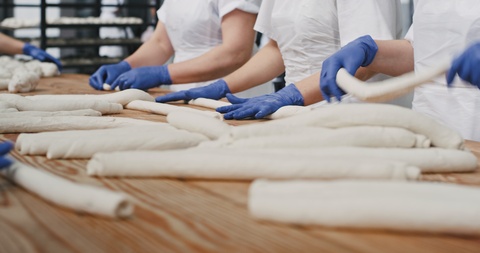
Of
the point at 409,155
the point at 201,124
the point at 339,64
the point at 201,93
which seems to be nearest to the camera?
the point at 409,155

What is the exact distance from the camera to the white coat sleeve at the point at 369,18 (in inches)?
87.0

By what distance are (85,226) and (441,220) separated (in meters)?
0.50

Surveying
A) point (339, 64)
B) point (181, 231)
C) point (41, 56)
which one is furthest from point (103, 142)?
point (41, 56)

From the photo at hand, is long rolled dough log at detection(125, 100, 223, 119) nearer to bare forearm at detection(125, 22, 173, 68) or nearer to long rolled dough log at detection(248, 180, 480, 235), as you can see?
long rolled dough log at detection(248, 180, 480, 235)

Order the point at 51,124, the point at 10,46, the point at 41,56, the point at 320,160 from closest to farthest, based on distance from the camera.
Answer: the point at 320,160 < the point at 51,124 < the point at 41,56 < the point at 10,46

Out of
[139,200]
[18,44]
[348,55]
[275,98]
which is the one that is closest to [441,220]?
[139,200]

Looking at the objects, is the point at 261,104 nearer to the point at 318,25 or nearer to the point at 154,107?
the point at 154,107

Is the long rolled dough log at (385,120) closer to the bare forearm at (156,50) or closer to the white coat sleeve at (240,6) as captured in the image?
the white coat sleeve at (240,6)

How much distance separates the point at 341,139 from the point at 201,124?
34 cm

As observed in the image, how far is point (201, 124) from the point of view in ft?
4.56

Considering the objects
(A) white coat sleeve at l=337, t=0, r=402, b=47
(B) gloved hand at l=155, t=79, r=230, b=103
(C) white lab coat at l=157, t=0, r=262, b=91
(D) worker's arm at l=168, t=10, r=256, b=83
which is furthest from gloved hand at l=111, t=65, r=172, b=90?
(A) white coat sleeve at l=337, t=0, r=402, b=47

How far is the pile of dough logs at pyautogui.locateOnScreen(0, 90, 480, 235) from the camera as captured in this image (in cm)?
84

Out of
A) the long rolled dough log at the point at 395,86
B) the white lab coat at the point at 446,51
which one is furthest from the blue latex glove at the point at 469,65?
the white lab coat at the point at 446,51

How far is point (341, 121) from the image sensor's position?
126 cm
